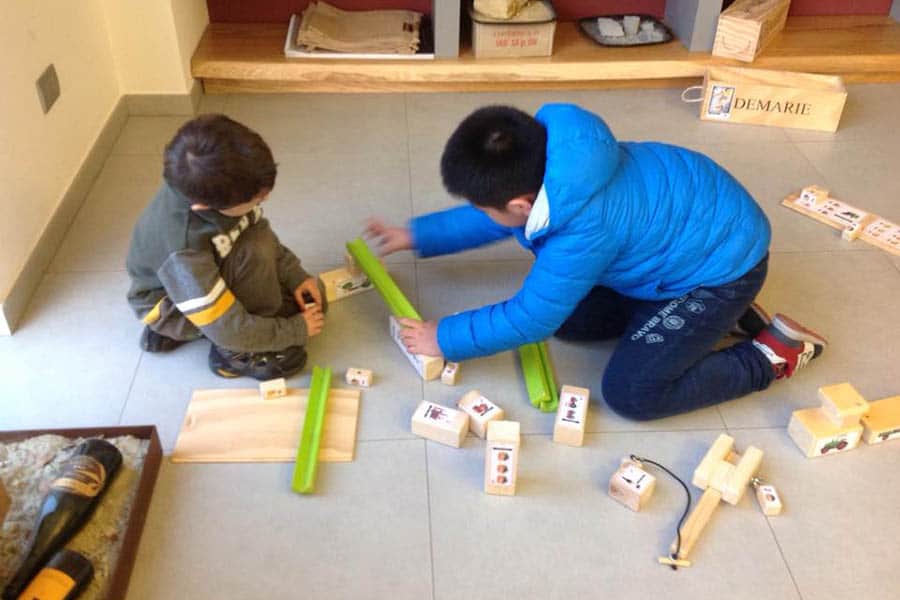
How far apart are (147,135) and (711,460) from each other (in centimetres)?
192

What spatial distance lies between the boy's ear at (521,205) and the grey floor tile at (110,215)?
43.3 inches

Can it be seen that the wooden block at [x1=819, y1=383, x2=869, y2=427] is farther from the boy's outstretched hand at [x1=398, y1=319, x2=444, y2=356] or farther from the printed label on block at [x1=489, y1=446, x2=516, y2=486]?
the boy's outstretched hand at [x1=398, y1=319, x2=444, y2=356]

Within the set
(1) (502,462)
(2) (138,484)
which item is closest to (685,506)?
(1) (502,462)

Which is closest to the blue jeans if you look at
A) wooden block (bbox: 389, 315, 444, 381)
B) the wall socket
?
wooden block (bbox: 389, 315, 444, 381)

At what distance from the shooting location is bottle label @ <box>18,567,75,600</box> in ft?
4.14

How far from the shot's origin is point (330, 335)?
1.86 m

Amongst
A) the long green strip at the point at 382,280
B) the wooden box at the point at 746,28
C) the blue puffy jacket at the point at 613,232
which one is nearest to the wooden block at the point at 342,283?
the long green strip at the point at 382,280

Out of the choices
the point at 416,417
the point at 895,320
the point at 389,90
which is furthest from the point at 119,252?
the point at 895,320

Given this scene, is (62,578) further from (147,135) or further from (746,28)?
(746,28)

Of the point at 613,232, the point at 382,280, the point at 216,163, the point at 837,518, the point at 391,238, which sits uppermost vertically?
the point at 216,163

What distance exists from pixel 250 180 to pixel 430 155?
1.15 metres

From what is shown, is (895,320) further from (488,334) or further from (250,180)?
(250,180)

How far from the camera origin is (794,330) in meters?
1.73

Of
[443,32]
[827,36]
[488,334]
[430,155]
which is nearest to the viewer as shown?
[488,334]
